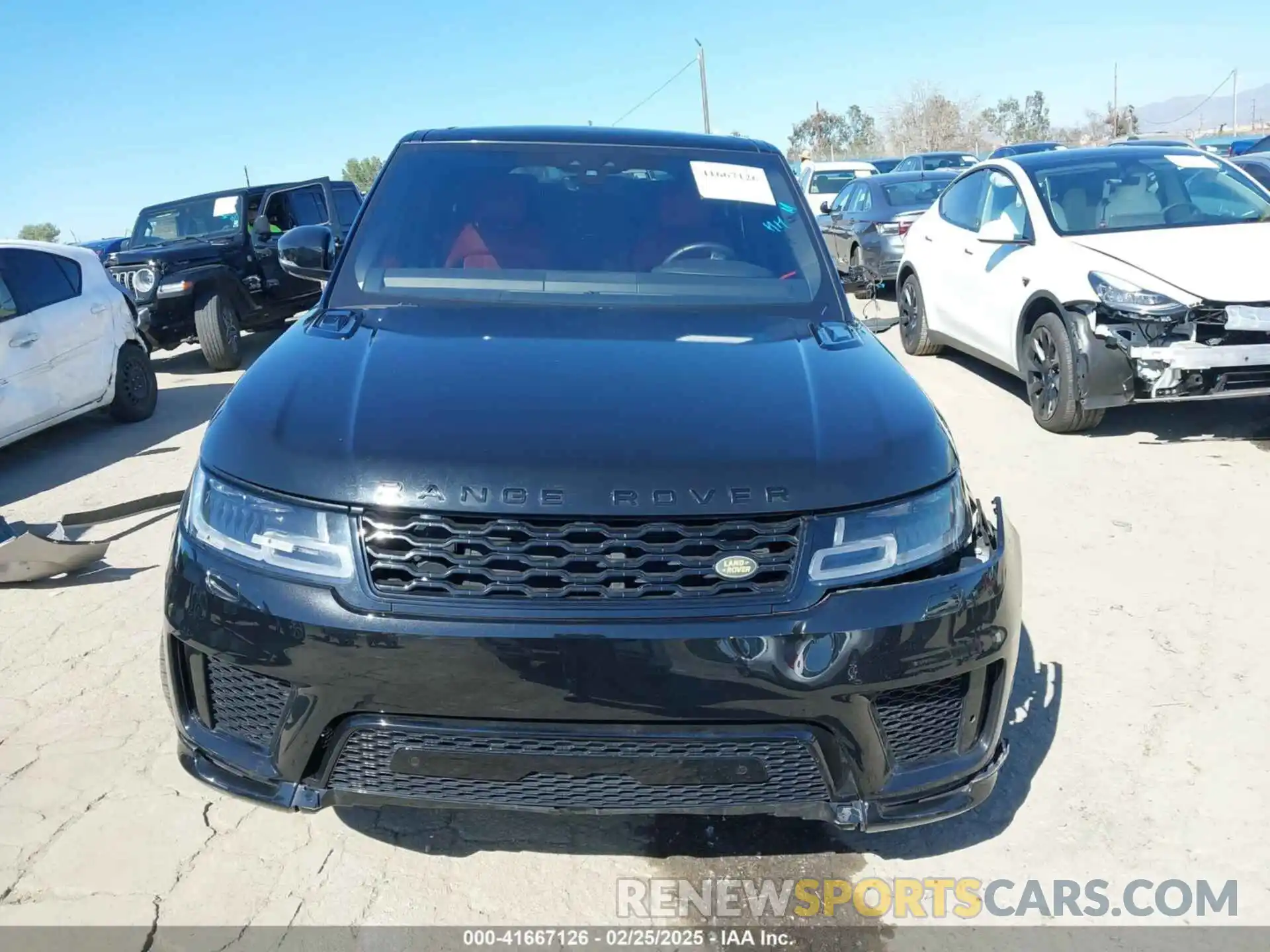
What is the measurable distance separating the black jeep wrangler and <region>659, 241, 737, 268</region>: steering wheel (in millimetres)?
6358

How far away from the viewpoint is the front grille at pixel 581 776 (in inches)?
75.9

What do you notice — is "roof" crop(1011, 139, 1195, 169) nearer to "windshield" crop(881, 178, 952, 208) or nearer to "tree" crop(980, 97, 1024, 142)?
"windshield" crop(881, 178, 952, 208)

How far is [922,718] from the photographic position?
205 cm

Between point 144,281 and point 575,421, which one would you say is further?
point 144,281

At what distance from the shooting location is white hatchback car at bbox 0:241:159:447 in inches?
254

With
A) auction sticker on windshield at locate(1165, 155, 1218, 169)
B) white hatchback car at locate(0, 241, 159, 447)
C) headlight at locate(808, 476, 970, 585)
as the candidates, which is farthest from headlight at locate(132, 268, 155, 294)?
headlight at locate(808, 476, 970, 585)

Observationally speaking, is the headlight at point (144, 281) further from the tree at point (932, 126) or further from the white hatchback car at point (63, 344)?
the tree at point (932, 126)

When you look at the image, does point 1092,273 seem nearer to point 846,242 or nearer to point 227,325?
point 846,242

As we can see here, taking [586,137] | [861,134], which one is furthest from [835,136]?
[586,137]

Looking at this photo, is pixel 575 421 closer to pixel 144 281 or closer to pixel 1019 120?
pixel 144 281

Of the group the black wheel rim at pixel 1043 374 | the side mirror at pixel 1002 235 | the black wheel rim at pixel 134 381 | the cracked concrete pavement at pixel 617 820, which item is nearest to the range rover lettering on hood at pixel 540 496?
the cracked concrete pavement at pixel 617 820

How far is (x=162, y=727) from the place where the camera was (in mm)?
3061

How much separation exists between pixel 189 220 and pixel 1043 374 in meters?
9.20

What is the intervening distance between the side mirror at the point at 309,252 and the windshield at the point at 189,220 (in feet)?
25.9
